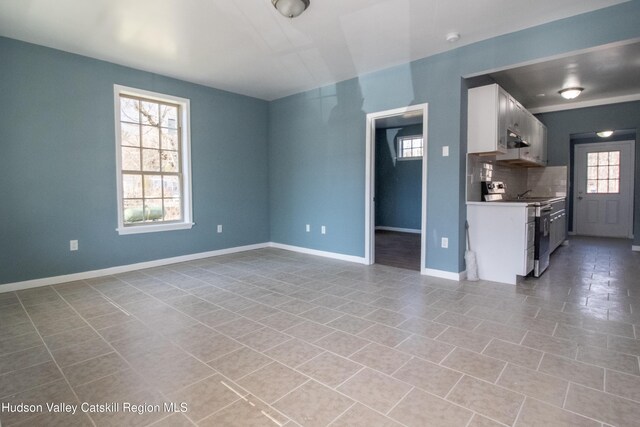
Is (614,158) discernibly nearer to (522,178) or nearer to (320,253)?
(522,178)

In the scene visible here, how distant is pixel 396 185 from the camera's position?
→ 872cm

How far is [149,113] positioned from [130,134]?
430 millimetres

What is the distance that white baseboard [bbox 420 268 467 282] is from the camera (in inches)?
158

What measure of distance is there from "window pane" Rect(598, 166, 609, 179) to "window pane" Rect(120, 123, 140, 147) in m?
9.55

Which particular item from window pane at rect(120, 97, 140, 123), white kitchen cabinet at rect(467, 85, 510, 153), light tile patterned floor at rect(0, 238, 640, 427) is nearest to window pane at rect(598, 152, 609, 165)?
light tile patterned floor at rect(0, 238, 640, 427)

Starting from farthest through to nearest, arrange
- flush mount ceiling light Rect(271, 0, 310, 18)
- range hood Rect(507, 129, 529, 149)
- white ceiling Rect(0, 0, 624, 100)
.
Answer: range hood Rect(507, 129, 529, 149) → white ceiling Rect(0, 0, 624, 100) → flush mount ceiling light Rect(271, 0, 310, 18)

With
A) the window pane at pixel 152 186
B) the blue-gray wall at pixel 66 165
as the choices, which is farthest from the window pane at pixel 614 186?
the window pane at pixel 152 186

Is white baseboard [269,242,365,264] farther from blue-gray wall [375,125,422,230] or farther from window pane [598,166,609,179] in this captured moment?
window pane [598,166,609,179]

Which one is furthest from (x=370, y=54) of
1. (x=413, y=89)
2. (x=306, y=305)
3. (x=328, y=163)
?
(x=306, y=305)

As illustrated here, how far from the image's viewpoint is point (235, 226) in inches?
227

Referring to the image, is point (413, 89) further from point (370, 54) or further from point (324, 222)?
point (324, 222)

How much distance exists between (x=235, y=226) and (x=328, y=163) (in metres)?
1.94

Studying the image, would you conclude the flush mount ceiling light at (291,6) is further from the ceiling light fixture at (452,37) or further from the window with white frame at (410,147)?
the window with white frame at (410,147)

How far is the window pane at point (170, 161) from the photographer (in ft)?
16.1
